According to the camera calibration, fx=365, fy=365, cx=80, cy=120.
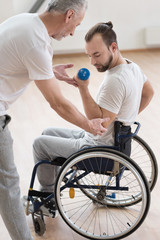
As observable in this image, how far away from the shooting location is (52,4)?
1599 millimetres

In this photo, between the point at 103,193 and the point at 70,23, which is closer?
the point at 70,23

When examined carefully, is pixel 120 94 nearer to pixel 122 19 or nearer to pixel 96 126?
pixel 96 126

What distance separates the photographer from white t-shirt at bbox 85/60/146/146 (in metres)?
1.85

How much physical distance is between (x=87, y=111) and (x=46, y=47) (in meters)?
0.42

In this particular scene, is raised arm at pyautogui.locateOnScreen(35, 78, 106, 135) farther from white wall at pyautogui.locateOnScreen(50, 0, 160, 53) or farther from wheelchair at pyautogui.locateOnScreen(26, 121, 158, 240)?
white wall at pyautogui.locateOnScreen(50, 0, 160, 53)

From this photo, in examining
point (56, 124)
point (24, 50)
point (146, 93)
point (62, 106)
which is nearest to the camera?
point (24, 50)

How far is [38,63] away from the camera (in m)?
1.56

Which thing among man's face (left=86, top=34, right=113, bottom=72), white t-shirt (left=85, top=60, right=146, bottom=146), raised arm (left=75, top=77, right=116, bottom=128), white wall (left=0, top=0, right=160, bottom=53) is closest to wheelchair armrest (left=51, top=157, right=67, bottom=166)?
white t-shirt (left=85, top=60, right=146, bottom=146)

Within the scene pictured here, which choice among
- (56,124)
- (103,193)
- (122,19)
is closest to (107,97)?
(103,193)

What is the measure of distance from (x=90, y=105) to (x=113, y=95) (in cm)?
13

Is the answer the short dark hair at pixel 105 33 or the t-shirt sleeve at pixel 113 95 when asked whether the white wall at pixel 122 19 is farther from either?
the t-shirt sleeve at pixel 113 95

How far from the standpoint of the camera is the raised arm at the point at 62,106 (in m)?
1.64

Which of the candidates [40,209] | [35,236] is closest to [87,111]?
[40,209]

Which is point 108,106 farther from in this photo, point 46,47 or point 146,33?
point 146,33
